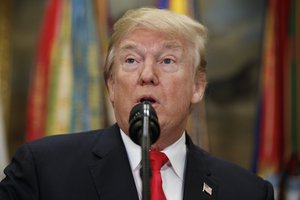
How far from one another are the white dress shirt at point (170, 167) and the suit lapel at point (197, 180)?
3 cm

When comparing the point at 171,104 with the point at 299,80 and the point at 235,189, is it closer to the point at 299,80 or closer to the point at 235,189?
the point at 235,189

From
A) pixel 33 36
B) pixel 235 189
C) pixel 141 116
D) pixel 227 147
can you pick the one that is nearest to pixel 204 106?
pixel 227 147

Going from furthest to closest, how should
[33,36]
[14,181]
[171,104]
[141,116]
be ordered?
[33,36], [171,104], [14,181], [141,116]

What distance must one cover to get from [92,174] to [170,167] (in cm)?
34

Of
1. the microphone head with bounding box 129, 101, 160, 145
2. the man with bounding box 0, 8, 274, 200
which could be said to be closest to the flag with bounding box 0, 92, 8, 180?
the man with bounding box 0, 8, 274, 200

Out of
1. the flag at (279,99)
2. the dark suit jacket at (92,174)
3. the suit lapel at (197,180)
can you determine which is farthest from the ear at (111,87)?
the flag at (279,99)

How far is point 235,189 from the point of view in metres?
2.51

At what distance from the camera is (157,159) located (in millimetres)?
2361

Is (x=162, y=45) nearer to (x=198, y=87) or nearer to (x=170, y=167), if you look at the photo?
(x=198, y=87)

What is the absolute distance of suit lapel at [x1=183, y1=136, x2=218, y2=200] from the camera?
94.4 inches

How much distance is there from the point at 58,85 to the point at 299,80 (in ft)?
6.28

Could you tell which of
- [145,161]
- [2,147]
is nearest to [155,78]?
[145,161]

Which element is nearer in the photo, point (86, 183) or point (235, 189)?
point (86, 183)

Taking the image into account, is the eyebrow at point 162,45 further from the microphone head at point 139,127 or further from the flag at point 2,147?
the flag at point 2,147
